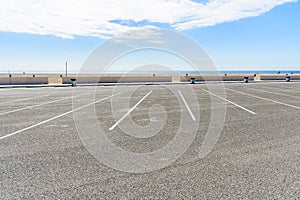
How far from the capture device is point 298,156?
452cm

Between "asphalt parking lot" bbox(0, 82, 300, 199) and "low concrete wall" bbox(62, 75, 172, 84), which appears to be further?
"low concrete wall" bbox(62, 75, 172, 84)

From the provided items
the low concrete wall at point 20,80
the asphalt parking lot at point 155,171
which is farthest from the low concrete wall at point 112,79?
the asphalt parking lot at point 155,171

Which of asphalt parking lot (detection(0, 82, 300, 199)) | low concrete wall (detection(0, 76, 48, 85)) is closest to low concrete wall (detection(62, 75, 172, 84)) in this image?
low concrete wall (detection(0, 76, 48, 85))

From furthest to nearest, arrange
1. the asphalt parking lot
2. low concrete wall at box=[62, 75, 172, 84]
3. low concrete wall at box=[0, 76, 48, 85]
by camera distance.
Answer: low concrete wall at box=[62, 75, 172, 84], low concrete wall at box=[0, 76, 48, 85], the asphalt parking lot

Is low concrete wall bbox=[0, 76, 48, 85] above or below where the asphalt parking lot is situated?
above

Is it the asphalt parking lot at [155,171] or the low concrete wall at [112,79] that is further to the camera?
the low concrete wall at [112,79]

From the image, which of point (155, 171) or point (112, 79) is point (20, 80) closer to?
point (112, 79)

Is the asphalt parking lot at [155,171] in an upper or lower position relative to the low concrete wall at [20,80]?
lower

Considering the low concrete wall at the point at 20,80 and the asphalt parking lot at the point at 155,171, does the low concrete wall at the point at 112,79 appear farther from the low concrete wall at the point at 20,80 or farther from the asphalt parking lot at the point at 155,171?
the asphalt parking lot at the point at 155,171

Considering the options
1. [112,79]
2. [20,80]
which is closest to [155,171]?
[112,79]

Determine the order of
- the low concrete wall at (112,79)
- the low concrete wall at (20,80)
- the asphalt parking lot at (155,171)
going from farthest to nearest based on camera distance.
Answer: the low concrete wall at (112,79) < the low concrete wall at (20,80) < the asphalt parking lot at (155,171)

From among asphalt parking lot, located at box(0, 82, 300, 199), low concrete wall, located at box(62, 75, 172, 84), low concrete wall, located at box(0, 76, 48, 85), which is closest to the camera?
asphalt parking lot, located at box(0, 82, 300, 199)

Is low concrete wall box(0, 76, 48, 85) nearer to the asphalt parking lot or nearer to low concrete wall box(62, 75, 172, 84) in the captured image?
low concrete wall box(62, 75, 172, 84)

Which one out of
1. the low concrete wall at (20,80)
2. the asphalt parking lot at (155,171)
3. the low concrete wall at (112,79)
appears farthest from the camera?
the low concrete wall at (112,79)
